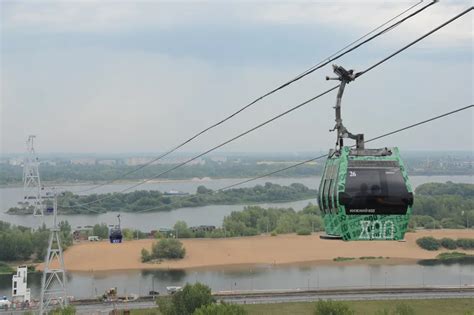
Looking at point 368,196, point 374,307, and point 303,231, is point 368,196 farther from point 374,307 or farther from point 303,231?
point 303,231

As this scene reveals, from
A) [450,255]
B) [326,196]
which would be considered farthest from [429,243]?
[326,196]

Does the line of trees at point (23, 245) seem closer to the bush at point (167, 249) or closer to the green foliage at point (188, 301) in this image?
the bush at point (167, 249)

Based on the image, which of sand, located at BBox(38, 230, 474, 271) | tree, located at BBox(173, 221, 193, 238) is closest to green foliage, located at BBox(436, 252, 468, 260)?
sand, located at BBox(38, 230, 474, 271)

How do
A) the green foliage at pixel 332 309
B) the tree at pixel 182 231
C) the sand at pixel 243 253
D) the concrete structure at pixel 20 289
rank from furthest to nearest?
1. the tree at pixel 182 231
2. the sand at pixel 243 253
3. the concrete structure at pixel 20 289
4. the green foliage at pixel 332 309

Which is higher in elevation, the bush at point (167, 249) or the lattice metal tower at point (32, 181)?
the lattice metal tower at point (32, 181)

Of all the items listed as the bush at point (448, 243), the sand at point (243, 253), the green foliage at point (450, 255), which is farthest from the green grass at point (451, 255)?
the bush at point (448, 243)
